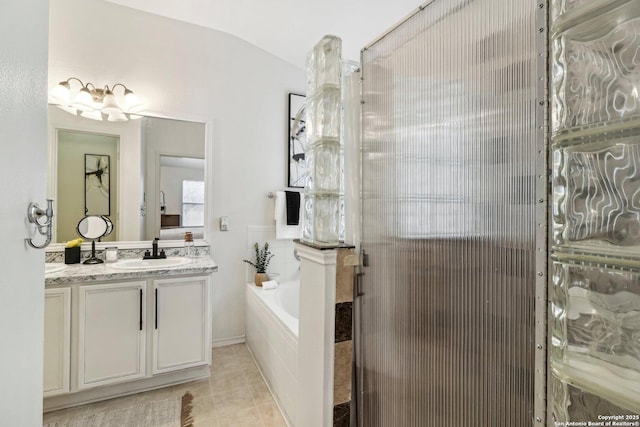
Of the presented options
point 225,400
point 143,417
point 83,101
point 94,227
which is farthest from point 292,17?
point 143,417

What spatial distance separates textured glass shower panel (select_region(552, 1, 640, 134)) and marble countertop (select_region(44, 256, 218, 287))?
82.9 inches

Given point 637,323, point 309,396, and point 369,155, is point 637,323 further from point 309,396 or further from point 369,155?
point 309,396

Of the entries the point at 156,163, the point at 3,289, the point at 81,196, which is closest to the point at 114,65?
the point at 156,163

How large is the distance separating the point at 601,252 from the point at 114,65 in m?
3.13

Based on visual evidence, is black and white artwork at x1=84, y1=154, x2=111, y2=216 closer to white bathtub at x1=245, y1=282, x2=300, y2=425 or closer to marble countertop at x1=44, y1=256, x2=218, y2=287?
marble countertop at x1=44, y1=256, x2=218, y2=287

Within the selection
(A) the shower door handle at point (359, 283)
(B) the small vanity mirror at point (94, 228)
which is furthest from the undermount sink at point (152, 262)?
(A) the shower door handle at point (359, 283)

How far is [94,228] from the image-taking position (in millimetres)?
2270

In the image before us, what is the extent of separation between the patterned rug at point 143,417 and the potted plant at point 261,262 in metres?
1.06

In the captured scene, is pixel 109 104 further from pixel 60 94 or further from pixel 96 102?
pixel 60 94

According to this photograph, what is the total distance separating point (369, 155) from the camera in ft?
4.19

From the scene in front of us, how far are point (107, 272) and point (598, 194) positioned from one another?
7.80ft

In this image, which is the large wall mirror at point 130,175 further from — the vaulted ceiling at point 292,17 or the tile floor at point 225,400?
the tile floor at point 225,400

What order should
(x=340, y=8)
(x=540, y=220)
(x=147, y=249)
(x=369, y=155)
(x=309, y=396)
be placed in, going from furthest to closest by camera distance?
(x=147, y=249)
(x=340, y=8)
(x=309, y=396)
(x=369, y=155)
(x=540, y=220)

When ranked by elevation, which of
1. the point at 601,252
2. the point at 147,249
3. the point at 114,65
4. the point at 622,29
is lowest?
the point at 147,249
